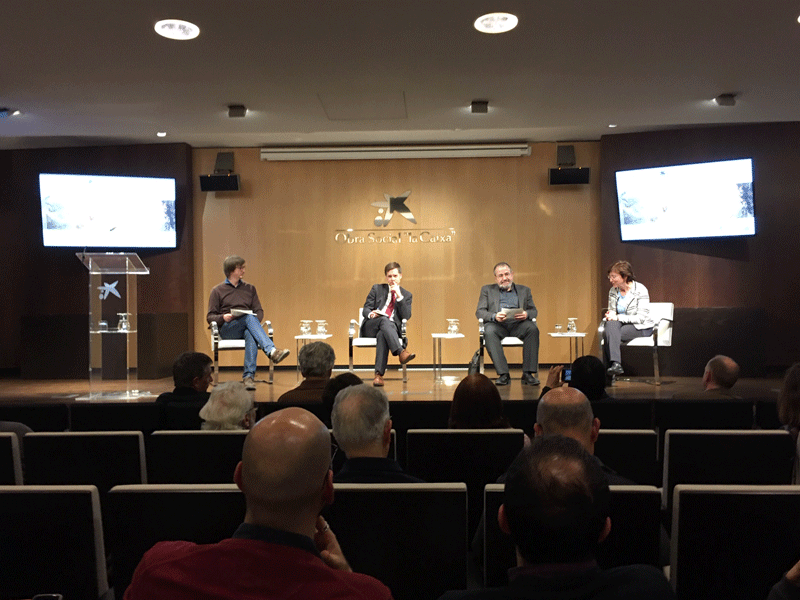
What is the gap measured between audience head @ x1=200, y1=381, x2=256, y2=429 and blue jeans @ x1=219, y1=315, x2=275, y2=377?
394 cm

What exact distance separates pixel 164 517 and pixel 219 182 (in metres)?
7.31

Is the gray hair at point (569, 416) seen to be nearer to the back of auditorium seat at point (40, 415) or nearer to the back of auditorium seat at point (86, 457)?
the back of auditorium seat at point (86, 457)

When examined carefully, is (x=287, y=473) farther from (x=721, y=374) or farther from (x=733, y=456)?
(x=721, y=374)

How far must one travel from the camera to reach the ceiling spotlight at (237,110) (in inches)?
221

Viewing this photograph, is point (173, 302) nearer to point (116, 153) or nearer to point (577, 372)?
point (116, 153)

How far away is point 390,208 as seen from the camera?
856 centimetres

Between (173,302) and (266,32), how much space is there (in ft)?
16.1

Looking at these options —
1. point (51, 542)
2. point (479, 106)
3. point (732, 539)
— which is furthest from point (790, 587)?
point (479, 106)

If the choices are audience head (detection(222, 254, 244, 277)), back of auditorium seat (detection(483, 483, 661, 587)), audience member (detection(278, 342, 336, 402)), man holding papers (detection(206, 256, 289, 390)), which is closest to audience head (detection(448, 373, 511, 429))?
audience member (detection(278, 342, 336, 402))

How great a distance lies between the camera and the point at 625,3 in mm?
3652

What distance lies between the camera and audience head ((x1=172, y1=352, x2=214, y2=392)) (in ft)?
11.7

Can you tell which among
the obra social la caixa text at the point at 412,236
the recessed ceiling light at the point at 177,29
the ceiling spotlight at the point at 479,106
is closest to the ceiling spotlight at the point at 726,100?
the ceiling spotlight at the point at 479,106

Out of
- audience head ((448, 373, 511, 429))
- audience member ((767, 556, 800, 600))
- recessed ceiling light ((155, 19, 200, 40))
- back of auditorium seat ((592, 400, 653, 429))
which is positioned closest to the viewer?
audience member ((767, 556, 800, 600))

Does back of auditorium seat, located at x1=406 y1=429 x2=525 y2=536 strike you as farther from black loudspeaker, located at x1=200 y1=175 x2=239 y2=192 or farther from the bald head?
black loudspeaker, located at x1=200 y1=175 x2=239 y2=192
